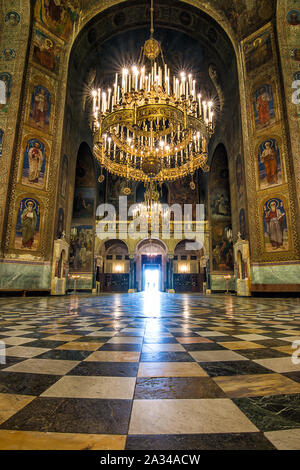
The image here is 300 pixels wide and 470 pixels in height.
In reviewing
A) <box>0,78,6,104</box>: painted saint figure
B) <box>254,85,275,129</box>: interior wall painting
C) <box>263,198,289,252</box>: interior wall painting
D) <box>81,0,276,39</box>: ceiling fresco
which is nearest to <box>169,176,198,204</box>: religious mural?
<box>254,85,275,129</box>: interior wall painting

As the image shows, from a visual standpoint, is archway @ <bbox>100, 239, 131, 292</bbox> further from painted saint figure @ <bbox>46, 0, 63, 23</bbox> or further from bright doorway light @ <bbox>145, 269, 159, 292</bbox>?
painted saint figure @ <bbox>46, 0, 63, 23</bbox>

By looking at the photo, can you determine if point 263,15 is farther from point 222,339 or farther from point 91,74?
point 222,339

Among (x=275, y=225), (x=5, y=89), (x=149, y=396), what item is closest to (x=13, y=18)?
(x=5, y=89)

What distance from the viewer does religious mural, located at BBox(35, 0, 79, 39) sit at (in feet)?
38.8

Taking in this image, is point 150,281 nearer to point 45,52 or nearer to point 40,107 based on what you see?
point 40,107

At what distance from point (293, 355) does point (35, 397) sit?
1.82 m

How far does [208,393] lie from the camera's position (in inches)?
46.7

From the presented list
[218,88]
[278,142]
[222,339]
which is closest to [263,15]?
[218,88]

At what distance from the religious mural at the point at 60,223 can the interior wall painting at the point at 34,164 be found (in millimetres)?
1790

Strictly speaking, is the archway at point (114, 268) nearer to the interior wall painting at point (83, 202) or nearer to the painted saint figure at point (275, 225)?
the interior wall painting at point (83, 202)

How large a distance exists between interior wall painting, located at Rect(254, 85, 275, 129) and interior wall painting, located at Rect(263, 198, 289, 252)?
3940 millimetres

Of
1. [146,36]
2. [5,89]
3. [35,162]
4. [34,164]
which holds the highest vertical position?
[146,36]

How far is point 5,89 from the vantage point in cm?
1090

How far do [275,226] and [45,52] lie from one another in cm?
1420
